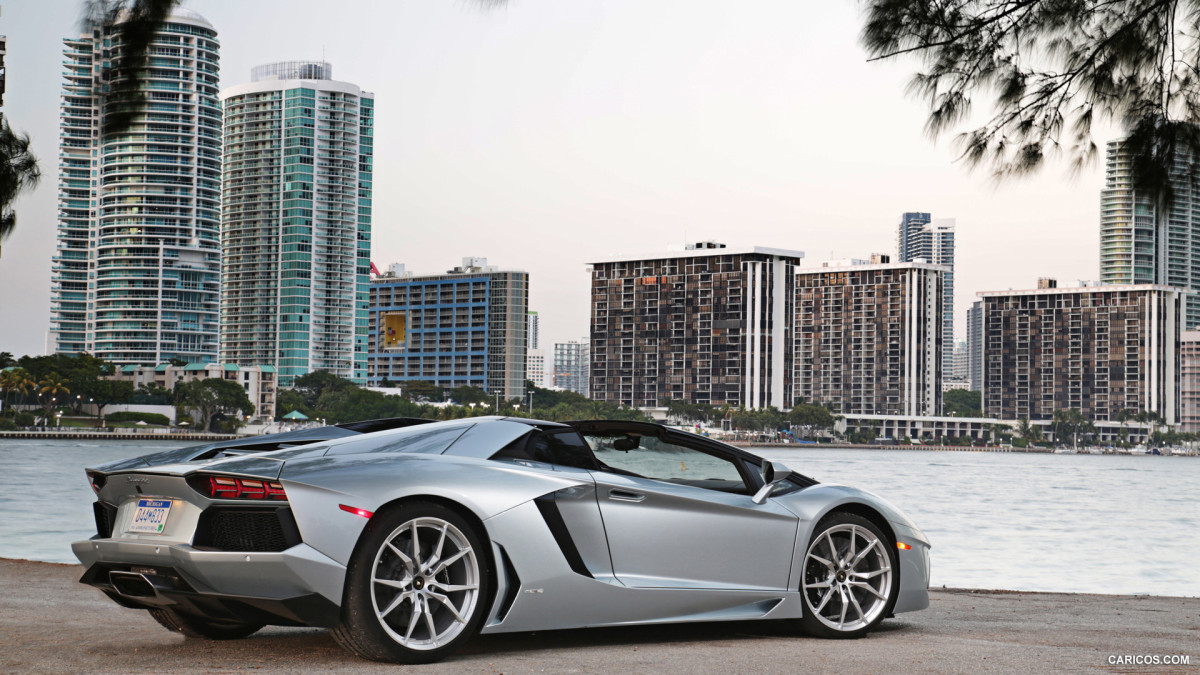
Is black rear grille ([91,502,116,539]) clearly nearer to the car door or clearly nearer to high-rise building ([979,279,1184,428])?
the car door

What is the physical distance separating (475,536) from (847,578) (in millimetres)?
2232

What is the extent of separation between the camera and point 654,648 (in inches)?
219

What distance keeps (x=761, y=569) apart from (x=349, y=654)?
2065 mm

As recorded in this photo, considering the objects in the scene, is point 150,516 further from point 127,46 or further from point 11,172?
point 11,172

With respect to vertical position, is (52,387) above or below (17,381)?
below

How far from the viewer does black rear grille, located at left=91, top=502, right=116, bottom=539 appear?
5078 mm

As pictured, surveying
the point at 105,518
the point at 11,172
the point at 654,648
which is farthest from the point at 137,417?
the point at 654,648

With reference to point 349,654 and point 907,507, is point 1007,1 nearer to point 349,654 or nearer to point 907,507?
point 349,654

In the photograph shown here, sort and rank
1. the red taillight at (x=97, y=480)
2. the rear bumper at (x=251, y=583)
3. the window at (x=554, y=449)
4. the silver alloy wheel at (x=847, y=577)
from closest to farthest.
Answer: the rear bumper at (x=251, y=583) < the red taillight at (x=97, y=480) < the window at (x=554, y=449) < the silver alloy wheel at (x=847, y=577)

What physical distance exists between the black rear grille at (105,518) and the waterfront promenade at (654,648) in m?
0.52

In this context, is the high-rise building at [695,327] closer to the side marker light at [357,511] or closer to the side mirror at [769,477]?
the side mirror at [769,477]

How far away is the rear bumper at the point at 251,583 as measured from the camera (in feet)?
15.2

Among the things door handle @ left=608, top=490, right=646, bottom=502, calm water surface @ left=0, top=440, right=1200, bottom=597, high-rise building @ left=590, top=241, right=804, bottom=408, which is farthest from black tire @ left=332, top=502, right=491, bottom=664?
high-rise building @ left=590, top=241, right=804, bottom=408

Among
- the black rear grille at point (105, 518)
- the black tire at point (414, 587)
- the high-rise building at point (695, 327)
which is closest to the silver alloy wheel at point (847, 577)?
the black tire at point (414, 587)
